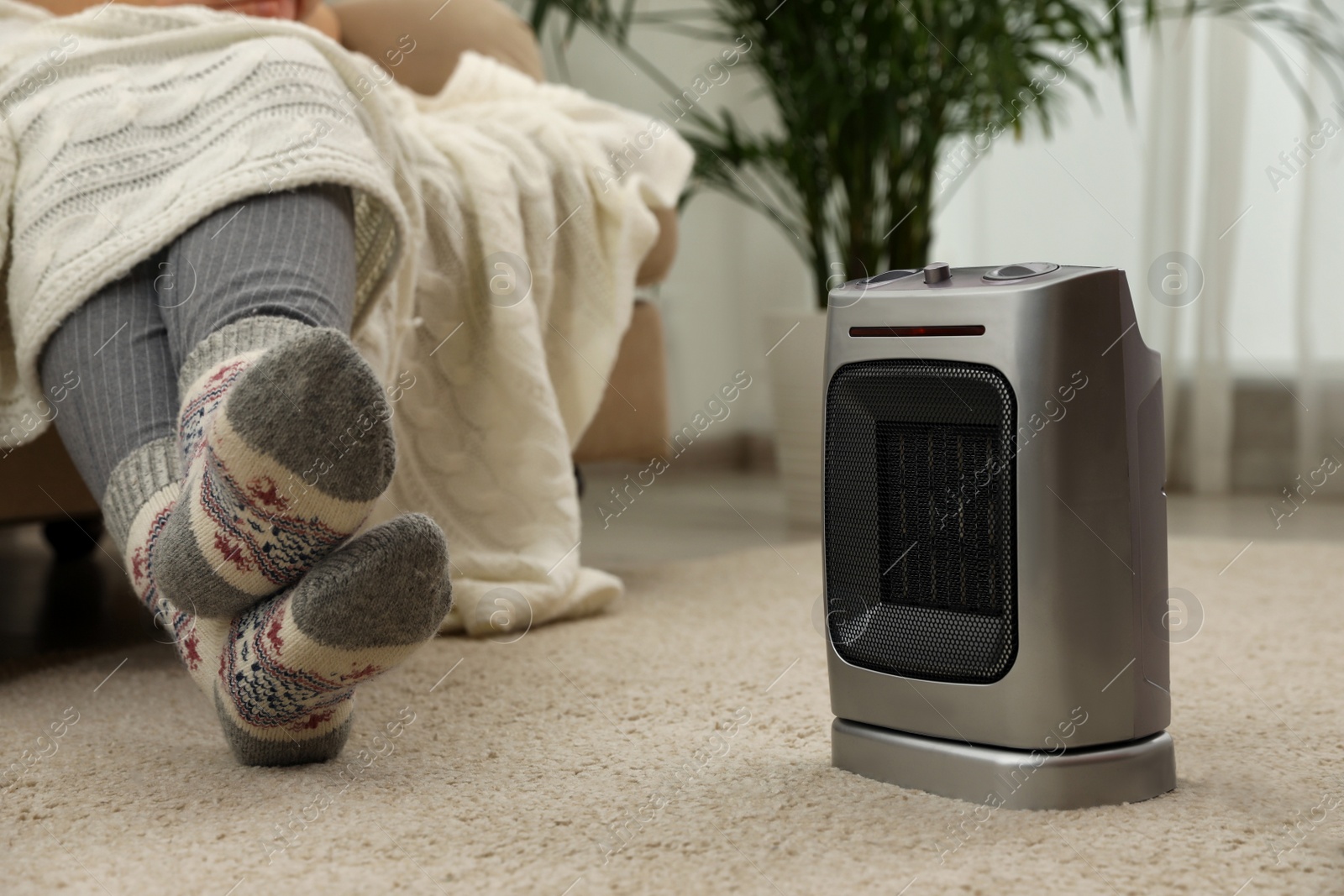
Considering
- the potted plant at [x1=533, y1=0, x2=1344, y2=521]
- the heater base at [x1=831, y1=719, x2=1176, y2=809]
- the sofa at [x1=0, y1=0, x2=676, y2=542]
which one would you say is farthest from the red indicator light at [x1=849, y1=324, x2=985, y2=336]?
the potted plant at [x1=533, y1=0, x2=1344, y2=521]

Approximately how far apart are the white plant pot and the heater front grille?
1124mm

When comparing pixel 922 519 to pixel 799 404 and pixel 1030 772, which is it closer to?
pixel 1030 772

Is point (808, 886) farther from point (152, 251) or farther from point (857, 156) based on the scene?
point (857, 156)

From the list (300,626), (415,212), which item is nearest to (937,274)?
(300,626)

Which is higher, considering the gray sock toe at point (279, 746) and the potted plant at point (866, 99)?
the potted plant at point (866, 99)

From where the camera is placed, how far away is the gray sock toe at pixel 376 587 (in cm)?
55

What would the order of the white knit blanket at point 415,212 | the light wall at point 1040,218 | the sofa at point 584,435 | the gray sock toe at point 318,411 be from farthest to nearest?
the light wall at point 1040,218, the sofa at point 584,435, the white knit blanket at point 415,212, the gray sock toe at point 318,411

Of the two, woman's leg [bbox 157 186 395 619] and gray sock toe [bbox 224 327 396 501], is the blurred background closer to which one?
woman's leg [bbox 157 186 395 619]

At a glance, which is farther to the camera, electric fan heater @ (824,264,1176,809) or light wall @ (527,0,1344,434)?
light wall @ (527,0,1344,434)

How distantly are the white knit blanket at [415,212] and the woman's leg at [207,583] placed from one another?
1.3 inches

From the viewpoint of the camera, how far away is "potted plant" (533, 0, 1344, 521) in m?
1.72

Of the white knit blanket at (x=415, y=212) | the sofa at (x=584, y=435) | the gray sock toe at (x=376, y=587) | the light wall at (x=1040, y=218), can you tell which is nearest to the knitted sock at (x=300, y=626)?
the gray sock toe at (x=376, y=587)

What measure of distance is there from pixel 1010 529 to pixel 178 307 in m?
0.50

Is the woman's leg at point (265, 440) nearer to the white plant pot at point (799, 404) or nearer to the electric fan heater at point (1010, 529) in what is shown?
the electric fan heater at point (1010, 529)
